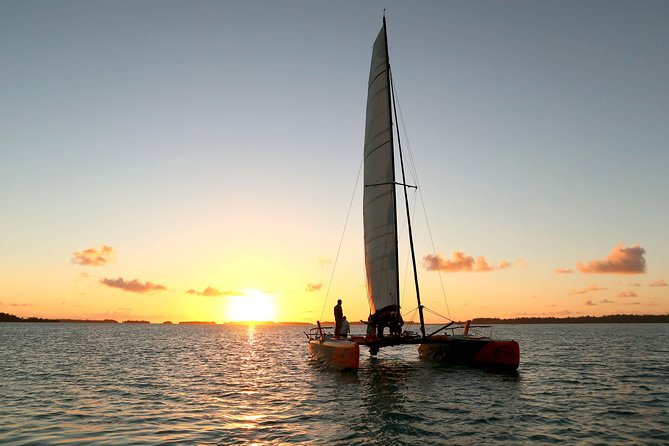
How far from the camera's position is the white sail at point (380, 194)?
1012 inches

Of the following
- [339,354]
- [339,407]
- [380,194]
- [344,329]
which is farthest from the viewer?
[344,329]

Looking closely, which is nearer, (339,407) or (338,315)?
(339,407)

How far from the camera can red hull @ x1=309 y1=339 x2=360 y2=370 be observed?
2206cm

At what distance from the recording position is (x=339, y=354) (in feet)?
76.1

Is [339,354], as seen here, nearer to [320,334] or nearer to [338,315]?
[338,315]

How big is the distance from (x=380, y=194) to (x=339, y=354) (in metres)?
8.90

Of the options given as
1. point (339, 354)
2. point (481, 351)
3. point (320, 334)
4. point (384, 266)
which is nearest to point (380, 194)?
point (384, 266)

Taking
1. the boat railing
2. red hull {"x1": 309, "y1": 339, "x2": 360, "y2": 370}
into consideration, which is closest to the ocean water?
red hull {"x1": 309, "y1": 339, "x2": 360, "y2": 370}

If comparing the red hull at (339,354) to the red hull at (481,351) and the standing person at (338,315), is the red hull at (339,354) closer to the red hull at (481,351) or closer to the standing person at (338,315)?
the standing person at (338,315)

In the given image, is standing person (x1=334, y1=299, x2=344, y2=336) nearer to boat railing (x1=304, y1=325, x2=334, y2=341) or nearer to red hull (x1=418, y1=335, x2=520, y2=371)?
boat railing (x1=304, y1=325, x2=334, y2=341)

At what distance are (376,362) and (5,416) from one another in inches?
838

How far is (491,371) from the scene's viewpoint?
24.0m

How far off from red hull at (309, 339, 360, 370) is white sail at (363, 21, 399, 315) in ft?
11.0

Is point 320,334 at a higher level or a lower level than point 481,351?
higher
